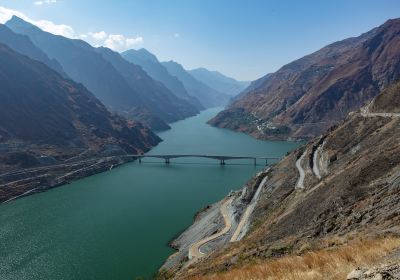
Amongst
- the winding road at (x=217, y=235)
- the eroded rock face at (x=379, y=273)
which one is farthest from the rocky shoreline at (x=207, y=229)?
the eroded rock face at (x=379, y=273)

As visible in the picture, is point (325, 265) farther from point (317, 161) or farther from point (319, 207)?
point (317, 161)

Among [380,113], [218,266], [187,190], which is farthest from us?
[187,190]

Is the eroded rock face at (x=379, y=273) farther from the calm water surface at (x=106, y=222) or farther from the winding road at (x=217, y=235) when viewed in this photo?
the calm water surface at (x=106, y=222)

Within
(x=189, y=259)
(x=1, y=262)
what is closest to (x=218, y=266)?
(x=189, y=259)

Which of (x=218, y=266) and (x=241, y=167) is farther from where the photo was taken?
(x=241, y=167)

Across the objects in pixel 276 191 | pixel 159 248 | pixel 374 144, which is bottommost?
pixel 159 248

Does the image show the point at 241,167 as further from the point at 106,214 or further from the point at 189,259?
the point at 189,259

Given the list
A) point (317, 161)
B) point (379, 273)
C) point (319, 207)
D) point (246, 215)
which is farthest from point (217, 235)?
point (379, 273)
